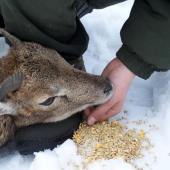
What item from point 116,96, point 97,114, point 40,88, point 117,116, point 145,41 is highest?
point 145,41

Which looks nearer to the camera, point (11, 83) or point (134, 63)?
point (11, 83)

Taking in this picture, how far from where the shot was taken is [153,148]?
3420 millimetres

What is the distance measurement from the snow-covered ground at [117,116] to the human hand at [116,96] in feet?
0.85

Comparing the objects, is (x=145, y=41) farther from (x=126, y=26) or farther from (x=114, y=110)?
(x=114, y=110)

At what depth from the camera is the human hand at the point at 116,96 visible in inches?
145

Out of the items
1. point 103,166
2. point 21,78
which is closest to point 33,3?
point 21,78

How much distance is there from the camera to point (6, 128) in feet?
12.3

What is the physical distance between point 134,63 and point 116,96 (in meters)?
0.45

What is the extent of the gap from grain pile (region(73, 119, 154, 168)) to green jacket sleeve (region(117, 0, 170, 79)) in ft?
2.41

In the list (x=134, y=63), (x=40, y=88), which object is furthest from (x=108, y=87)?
(x=40, y=88)

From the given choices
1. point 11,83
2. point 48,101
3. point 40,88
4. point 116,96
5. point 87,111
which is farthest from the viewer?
point 87,111

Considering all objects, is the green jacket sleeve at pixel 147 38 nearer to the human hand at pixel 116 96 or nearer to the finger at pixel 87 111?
the human hand at pixel 116 96

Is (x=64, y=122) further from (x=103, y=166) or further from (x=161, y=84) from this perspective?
(x=161, y=84)

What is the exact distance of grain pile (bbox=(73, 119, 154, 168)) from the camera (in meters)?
3.30
